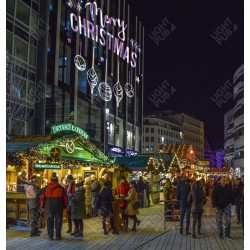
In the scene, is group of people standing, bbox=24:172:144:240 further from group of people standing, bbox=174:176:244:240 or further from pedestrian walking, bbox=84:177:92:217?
pedestrian walking, bbox=84:177:92:217

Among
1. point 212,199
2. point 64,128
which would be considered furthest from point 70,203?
point 64,128

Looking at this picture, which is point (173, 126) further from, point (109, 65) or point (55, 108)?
point (55, 108)

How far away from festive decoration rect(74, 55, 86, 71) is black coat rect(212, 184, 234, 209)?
86.9 ft

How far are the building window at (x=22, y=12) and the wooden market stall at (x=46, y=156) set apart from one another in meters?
12.3

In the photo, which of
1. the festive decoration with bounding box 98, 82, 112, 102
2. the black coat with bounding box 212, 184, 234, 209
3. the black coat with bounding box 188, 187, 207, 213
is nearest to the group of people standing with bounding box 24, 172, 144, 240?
the black coat with bounding box 188, 187, 207, 213

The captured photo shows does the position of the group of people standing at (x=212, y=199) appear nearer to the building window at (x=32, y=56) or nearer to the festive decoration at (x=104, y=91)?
the building window at (x=32, y=56)

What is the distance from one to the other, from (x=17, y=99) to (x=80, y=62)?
37.1 ft

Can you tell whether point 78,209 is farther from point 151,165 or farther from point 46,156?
point 151,165

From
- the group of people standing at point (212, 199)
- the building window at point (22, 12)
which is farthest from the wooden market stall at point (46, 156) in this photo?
the building window at point (22, 12)

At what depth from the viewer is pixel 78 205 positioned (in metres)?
13.7

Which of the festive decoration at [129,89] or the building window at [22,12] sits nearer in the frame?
the building window at [22,12]

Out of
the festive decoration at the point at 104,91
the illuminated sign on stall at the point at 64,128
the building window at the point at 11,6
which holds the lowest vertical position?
the illuminated sign on stall at the point at 64,128

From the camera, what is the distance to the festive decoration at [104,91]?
43.8 m

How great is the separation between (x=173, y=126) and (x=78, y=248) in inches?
5173
